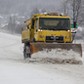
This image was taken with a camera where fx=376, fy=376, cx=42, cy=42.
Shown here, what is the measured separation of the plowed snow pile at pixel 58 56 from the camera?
60.8 ft

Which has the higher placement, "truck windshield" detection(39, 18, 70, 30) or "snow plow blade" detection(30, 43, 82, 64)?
"truck windshield" detection(39, 18, 70, 30)

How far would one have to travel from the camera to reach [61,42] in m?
19.9

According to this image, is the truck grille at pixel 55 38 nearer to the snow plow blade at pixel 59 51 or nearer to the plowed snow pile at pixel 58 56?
the snow plow blade at pixel 59 51

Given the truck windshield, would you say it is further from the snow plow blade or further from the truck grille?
the snow plow blade

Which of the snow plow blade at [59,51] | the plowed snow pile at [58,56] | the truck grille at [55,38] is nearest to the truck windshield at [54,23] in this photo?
the truck grille at [55,38]

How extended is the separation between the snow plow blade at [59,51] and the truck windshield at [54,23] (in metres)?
1.46

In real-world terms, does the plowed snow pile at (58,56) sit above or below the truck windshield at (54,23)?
below

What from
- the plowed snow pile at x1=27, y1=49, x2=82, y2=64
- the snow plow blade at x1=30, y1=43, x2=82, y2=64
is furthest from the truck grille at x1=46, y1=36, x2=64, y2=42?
the plowed snow pile at x1=27, y1=49, x2=82, y2=64

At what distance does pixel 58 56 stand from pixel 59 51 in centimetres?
26

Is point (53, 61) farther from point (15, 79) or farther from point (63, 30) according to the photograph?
point (15, 79)

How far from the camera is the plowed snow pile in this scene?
1855 centimetres

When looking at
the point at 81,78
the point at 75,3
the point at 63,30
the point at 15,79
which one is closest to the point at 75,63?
the point at 63,30

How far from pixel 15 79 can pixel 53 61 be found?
7147 millimetres

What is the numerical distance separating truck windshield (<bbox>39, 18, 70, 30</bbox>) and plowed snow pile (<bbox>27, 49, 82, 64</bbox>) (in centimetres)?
169
